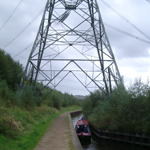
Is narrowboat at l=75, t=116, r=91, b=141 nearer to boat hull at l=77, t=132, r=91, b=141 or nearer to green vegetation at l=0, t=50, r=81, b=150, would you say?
boat hull at l=77, t=132, r=91, b=141

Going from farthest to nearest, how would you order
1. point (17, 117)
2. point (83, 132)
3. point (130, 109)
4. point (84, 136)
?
point (83, 132), point (84, 136), point (130, 109), point (17, 117)

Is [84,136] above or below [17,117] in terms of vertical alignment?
below

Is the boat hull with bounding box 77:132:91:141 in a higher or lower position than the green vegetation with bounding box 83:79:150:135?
lower

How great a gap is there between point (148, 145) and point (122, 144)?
2815 mm

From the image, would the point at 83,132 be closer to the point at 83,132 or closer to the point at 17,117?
the point at 83,132

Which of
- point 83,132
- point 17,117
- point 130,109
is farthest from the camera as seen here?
point 83,132

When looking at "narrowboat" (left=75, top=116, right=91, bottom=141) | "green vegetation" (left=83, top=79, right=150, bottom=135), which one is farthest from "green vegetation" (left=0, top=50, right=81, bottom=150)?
"green vegetation" (left=83, top=79, right=150, bottom=135)

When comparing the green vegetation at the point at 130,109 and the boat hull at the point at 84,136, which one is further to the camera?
the boat hull at the point at 84,136

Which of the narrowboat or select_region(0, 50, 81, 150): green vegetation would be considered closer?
select_region(0, 50, 81, 150): green vegetation

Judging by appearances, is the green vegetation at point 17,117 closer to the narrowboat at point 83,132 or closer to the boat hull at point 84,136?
the narrowboat at point 83,132

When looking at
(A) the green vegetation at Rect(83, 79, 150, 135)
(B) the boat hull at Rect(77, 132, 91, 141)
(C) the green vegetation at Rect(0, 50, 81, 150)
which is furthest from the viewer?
(B) the boat hull at Rect(77, 132, 91, 141)

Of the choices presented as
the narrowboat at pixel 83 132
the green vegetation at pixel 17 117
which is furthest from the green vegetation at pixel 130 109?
the green vegetation at pixel 17 117

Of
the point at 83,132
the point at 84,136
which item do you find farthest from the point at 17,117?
the point at 83,132

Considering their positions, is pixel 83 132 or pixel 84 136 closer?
pixel 84 136
